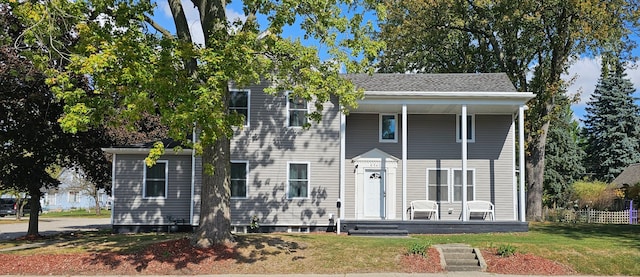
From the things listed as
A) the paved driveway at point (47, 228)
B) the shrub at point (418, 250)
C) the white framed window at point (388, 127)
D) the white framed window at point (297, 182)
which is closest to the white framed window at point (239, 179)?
the white framed window at point (297, 182)

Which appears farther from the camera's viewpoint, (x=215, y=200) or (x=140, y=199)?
(x=140, y=199)

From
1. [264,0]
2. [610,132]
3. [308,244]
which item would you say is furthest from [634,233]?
[610,132]

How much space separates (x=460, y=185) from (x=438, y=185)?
34.6 inches

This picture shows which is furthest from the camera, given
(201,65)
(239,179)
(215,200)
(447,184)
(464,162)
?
(447,184)

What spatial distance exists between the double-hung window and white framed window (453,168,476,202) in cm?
598

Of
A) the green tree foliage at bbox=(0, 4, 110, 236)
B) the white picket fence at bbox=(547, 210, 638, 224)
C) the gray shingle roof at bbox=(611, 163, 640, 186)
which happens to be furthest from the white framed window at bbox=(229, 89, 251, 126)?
the gray shingle roof at bbox=(611, 163, 640, 186)

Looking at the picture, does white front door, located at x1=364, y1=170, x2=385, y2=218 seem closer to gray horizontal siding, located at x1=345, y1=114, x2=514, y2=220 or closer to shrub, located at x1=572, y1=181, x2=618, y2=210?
gray horizontal siding, located at x1=345, y1=114, x2=514, y2=220

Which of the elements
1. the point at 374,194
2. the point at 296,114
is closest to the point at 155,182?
the point at 296,114

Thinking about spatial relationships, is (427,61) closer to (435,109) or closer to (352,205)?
(435,109)

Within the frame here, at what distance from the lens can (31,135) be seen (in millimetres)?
20828

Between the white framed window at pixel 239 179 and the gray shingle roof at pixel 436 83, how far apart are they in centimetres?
541

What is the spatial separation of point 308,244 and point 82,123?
7.21 meters

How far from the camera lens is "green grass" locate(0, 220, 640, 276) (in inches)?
577

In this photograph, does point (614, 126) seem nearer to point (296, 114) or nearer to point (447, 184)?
point (447, 184)
